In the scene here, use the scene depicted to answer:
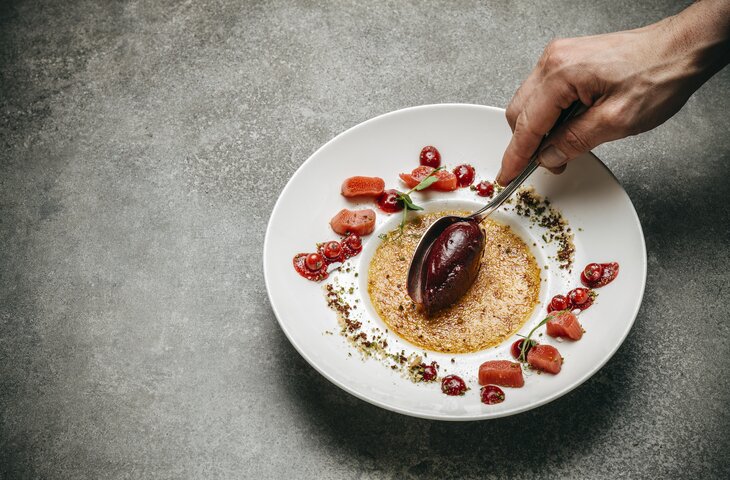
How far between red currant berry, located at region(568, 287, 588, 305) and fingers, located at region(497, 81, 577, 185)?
1.69 ft

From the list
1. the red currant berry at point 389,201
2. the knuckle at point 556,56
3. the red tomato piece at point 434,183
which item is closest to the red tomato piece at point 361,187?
the red currant berry at point 389,201

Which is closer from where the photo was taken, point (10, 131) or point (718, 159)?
point (718, 159)

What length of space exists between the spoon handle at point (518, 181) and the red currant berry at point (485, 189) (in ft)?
0.28

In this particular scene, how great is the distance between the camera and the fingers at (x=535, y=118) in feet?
7.56

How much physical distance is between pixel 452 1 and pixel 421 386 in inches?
87.3

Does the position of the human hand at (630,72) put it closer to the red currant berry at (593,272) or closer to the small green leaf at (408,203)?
the red currant berry at (593,272)

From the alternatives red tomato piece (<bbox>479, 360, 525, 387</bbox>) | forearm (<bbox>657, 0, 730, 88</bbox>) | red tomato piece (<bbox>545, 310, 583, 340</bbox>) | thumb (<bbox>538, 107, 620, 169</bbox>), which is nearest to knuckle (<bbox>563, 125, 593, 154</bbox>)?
thumb (<bbox>538, 107, 620, 169</bbox>)

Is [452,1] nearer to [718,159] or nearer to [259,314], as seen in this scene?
[718,159]

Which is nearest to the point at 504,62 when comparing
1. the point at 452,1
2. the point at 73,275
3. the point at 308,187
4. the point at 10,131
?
the point at 452,1

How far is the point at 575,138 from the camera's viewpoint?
236 centimetres

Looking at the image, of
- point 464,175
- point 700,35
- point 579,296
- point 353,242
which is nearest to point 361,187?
point 353,242

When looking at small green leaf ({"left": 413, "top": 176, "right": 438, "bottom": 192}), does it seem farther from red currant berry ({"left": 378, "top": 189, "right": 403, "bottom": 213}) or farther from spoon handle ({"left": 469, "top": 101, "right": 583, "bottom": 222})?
spoon handle ({"left": 469, "top": 101, "right": 583, "bottom": 222})

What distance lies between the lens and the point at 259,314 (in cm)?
286

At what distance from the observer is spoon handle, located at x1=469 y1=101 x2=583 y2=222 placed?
2.37 m
